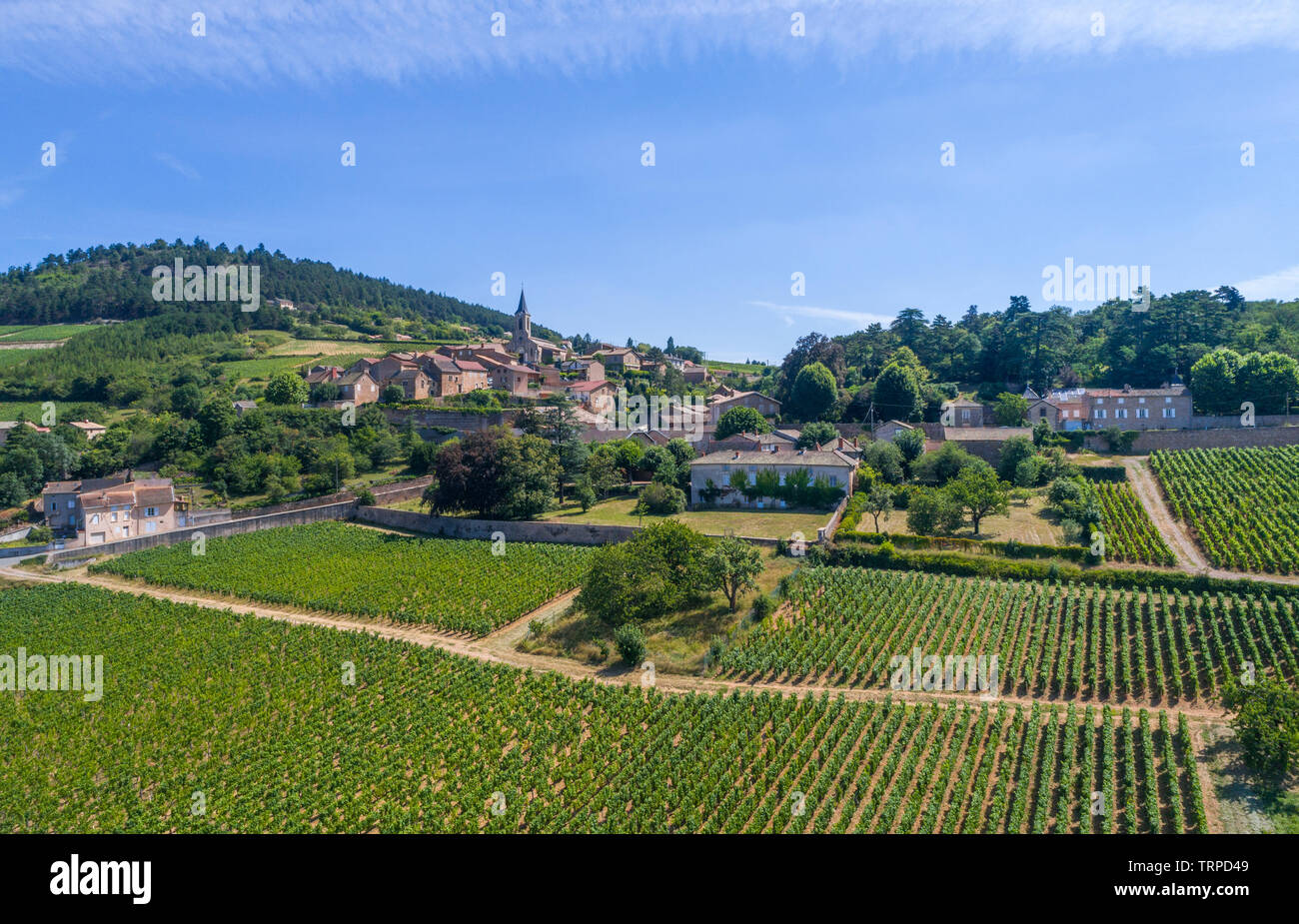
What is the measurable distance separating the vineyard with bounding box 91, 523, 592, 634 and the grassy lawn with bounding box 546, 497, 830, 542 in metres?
3.88

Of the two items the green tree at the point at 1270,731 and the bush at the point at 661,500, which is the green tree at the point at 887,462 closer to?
the bush at the point at 661,500

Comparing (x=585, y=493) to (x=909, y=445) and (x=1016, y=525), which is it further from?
(x=1016, y=525)

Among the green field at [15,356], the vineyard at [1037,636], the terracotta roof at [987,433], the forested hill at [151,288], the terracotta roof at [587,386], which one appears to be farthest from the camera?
the forested hill at [151,288]

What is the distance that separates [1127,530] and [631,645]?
25290 millimetres

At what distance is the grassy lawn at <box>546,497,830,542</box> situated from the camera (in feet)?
131

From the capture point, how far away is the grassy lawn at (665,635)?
28281 mm

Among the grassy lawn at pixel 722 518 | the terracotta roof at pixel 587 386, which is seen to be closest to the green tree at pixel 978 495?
the grassy lawn at pixel 722 518

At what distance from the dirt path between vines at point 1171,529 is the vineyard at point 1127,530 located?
17.3 inches

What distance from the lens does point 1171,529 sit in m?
36.2

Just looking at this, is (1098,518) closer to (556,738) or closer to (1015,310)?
(556,738)

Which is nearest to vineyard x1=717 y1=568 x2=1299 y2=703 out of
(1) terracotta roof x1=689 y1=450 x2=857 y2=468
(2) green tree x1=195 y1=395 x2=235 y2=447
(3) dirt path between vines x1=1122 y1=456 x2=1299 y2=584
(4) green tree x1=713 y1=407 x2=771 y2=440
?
(3) dirt path between vines x1=1122 y1=456 x2=1299 y2=584

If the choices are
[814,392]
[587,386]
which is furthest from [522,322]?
[814,392]

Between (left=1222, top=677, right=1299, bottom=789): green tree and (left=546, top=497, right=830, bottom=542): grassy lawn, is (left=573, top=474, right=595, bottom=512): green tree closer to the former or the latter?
(left=546, top=497, right=830, bottom=542): grassy lawn
